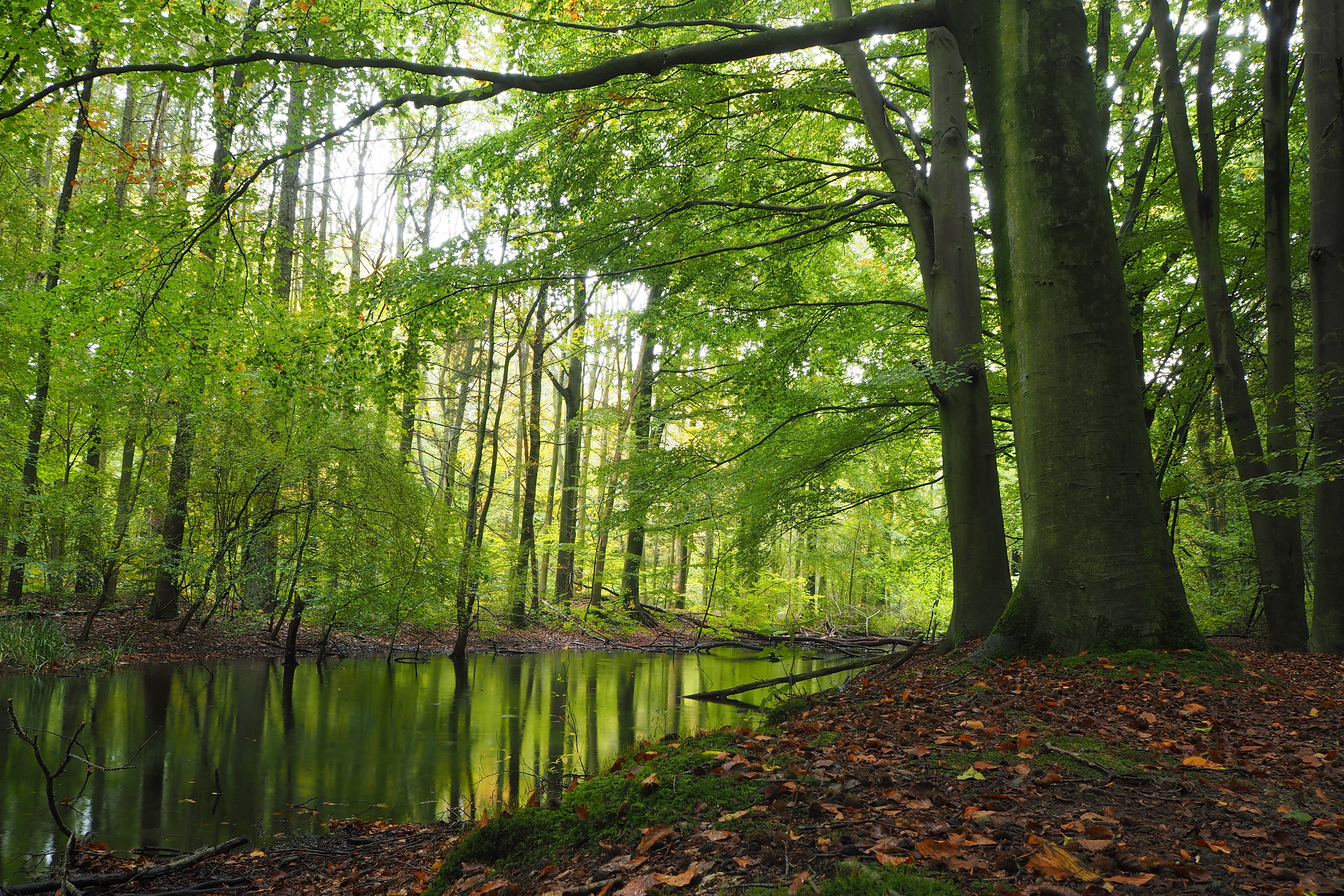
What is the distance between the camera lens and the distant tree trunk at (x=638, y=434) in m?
14.1

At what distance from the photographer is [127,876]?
12.4 feet

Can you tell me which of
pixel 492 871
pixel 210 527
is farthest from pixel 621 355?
pixel 492 871

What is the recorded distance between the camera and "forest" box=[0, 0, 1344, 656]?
4922 millimetres

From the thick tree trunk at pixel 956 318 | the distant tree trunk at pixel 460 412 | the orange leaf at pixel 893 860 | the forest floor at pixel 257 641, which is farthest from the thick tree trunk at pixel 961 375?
the distant tree trunk at pixel 460 412

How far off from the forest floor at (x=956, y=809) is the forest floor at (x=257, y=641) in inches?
349

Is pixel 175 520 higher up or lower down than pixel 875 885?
higher up

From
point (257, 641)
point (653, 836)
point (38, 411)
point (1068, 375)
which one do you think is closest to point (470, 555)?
point (257, 641)

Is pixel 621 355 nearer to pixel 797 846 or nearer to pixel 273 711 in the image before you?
pixel 273 711

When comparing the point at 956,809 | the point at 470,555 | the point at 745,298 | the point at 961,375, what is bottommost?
the point at 956,809

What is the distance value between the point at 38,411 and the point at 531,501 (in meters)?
9.59

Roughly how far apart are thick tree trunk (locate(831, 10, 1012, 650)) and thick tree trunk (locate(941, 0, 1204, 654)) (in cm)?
170

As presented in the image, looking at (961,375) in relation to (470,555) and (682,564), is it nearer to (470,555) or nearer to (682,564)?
(470,555)

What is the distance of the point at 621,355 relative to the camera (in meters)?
26.5

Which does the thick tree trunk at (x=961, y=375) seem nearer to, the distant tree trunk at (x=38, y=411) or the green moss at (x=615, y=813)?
the green moss at (x=615, y=813)
